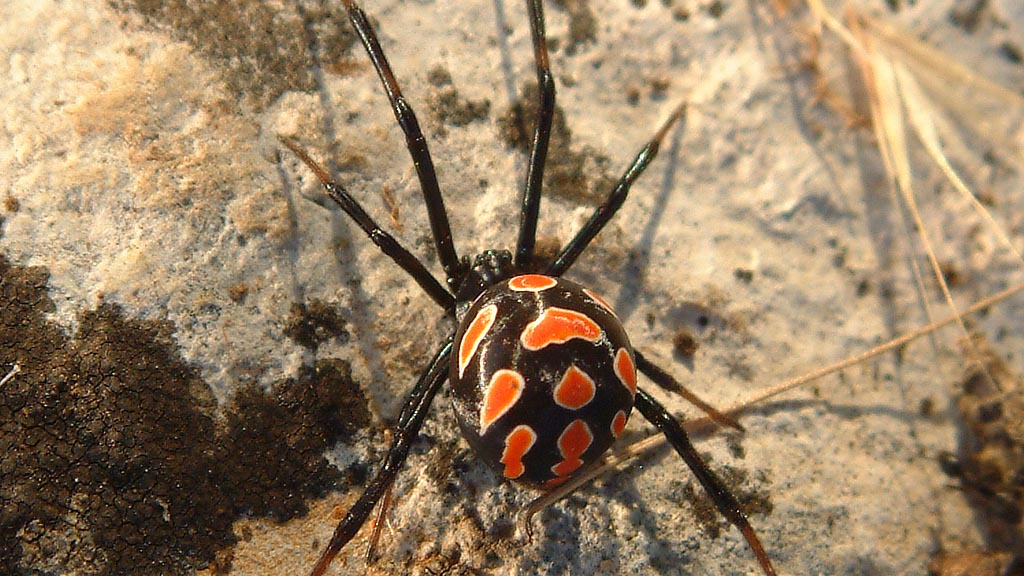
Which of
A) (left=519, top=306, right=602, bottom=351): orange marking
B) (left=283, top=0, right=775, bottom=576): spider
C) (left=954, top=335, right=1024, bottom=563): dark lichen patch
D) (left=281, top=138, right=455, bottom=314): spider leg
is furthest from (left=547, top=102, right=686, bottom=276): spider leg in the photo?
(left=954, top=335, right=1024, bottom=563): dark lichen patch

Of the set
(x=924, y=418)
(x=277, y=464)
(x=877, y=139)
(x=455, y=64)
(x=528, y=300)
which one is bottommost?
(x=924, y=418)

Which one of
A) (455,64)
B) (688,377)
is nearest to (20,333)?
(455,64)

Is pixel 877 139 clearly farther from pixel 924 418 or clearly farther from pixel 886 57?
pixel 924 418

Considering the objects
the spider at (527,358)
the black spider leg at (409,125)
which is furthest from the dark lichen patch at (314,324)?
the black spider leg at (409,125)

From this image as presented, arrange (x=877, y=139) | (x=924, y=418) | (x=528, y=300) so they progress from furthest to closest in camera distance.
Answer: (x=877, y=139), (x=924, y=418), (x=528, y=300)

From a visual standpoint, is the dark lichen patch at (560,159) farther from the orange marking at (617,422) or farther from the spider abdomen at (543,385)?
the orange marking at (617,422)

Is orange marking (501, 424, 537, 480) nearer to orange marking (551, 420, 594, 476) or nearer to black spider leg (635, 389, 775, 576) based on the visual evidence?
orange marking (551, 420, 594, 476)
